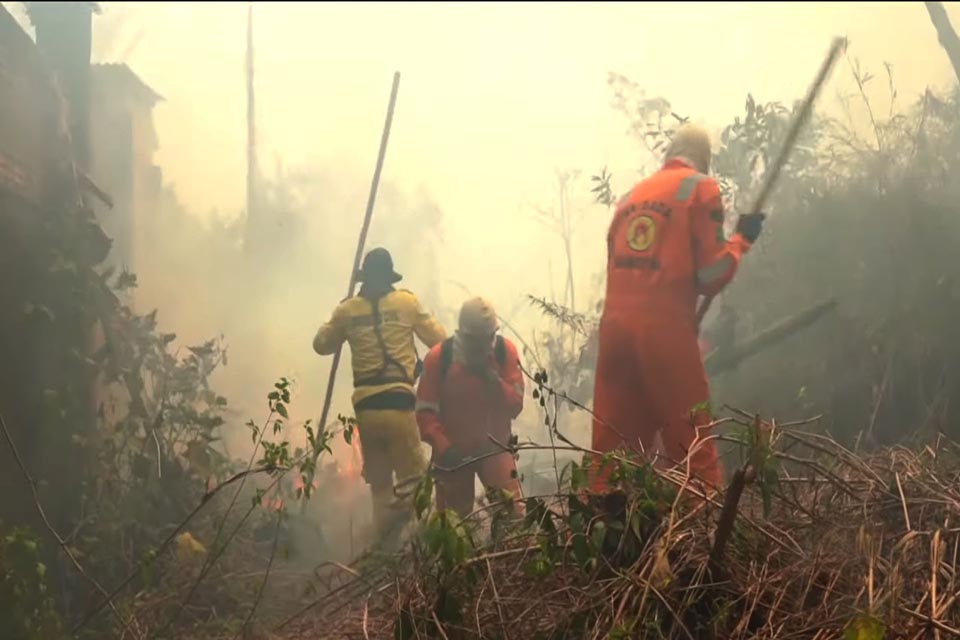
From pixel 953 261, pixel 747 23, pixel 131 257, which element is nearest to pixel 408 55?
pixel 747 23

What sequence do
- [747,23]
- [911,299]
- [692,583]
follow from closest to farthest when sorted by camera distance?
[692,583] → [911,299] → [747,23]

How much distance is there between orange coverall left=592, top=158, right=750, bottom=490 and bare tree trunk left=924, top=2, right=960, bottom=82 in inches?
106

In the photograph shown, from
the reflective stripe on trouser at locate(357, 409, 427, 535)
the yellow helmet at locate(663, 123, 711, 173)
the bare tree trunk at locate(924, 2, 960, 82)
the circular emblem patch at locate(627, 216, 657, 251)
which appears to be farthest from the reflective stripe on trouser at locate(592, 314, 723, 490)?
the bare tree trunk at locate(924, 2, 960, 82)

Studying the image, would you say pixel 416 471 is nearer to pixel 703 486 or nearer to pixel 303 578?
pixel 303 578

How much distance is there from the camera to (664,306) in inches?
128

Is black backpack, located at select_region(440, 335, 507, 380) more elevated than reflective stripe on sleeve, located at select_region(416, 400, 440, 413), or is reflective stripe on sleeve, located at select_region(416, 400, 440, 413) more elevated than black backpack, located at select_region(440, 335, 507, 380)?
black backpack, located at select_region(440, 335, 507, 380)

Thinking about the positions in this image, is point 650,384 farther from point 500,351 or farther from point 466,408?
point 466,408

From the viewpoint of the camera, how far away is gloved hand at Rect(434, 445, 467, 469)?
13.2ft

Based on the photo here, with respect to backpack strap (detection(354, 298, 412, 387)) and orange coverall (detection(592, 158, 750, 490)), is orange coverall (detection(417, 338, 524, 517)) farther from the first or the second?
orange coverall (detection(592, 158, 750, 490))

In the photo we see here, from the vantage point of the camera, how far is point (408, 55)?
11.2 meters

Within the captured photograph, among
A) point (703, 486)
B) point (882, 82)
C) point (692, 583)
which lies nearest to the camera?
point (692, 583)

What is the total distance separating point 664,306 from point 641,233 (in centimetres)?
31

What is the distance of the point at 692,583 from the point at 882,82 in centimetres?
447

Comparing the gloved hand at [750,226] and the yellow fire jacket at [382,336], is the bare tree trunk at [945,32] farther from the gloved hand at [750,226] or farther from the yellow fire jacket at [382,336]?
the yellow fire jacket at [382,336]
